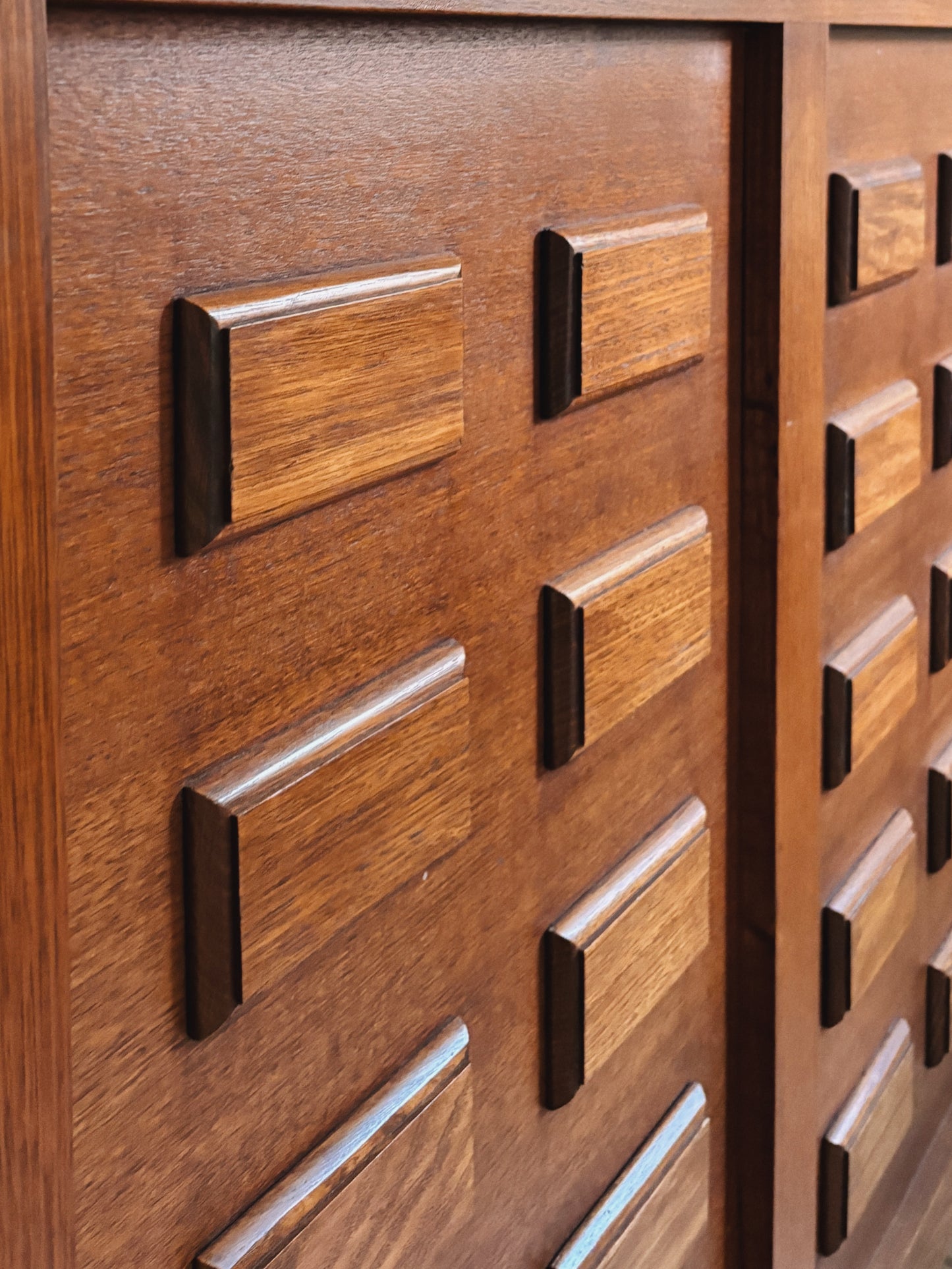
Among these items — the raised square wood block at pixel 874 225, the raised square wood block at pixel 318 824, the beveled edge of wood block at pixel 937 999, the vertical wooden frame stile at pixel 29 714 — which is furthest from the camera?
the beveled edge of wood block at pixel 937 999

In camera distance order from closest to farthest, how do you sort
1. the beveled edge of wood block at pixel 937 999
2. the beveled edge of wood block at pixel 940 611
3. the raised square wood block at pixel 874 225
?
the raised square wood block at pixel 874 225 < the beveled edge of wood block at pixel 940 611 < the beveled edge of wood block at pixel 937 999

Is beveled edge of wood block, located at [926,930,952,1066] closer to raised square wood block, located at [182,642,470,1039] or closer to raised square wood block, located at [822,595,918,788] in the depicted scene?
raised square wood block, located at [822,595,918,788]

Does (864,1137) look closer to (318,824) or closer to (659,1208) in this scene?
(659,1208)

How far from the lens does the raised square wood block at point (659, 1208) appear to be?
82 cm

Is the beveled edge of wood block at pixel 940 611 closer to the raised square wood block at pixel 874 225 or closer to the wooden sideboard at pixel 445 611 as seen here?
the wooden sideboard at pixel 445 611

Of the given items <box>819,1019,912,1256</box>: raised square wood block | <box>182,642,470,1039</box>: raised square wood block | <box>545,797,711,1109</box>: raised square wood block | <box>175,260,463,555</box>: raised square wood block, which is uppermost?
<box>175,260,463,555</box>: raised square wood block

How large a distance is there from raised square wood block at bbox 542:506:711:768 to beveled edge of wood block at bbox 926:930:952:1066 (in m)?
0.65

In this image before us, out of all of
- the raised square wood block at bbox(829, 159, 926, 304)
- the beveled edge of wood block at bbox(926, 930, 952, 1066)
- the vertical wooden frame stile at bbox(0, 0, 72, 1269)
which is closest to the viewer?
the vertical wooden frame stile at bbox(0, 0, 72, 1269)

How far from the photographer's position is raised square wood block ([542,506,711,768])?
73 cm

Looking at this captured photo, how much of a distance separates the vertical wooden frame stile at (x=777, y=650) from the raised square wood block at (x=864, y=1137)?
86mm

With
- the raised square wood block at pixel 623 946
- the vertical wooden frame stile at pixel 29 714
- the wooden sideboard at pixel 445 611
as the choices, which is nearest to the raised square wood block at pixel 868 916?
the wooden sideboard at pixel 445 611

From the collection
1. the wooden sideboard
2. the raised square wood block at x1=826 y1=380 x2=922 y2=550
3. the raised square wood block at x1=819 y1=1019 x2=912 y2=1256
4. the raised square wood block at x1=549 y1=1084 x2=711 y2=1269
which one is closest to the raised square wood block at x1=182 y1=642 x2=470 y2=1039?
the wooden sideboard

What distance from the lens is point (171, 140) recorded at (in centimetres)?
46

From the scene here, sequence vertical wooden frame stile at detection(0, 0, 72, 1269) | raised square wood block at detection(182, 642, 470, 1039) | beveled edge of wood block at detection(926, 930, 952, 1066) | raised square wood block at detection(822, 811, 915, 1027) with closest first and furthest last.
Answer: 1. vertical wooden frame stile at detection(0, 0, 72, 1269)
2. raised square wood block at detection(182, 642, 470, 1039)
3. raised square wood block at detection(822, 811, 915, 1027)
4. beveled edge of wood block at detection(926, 930, 952, 1066)
